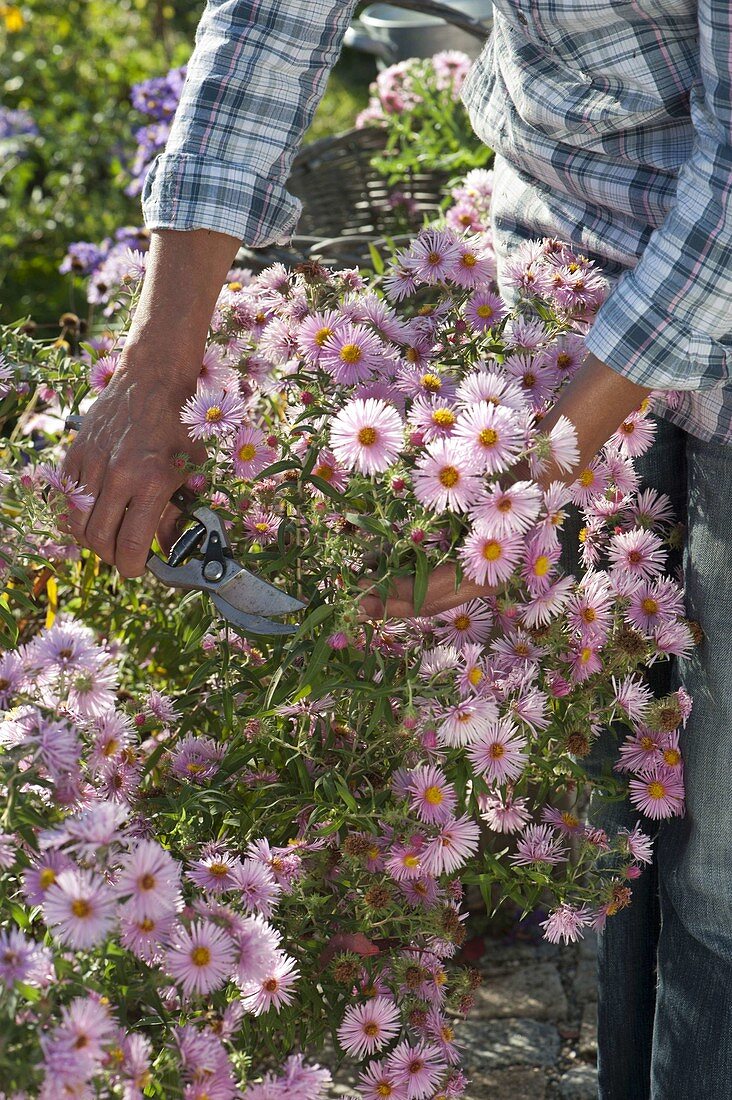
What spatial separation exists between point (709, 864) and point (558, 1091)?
21.6 inches

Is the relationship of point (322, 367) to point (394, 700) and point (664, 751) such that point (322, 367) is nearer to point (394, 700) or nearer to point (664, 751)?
point (394, 700)

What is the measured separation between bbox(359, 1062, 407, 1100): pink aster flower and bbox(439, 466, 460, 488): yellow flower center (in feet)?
1.66

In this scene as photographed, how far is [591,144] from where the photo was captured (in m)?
1.02

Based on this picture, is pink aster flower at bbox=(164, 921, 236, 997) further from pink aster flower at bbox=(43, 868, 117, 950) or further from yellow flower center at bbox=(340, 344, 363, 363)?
yellow flower center at bbox=(340, 344, 363, 363)

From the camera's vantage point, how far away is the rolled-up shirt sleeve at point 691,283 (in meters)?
0.85

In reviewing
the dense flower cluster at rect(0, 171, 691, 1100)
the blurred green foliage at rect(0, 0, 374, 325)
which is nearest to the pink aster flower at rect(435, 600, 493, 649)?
the dense flower cluster at rect(0, 171, 691, 1100)

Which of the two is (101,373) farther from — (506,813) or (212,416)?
(506,813)

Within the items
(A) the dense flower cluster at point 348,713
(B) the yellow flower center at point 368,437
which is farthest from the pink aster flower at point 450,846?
(B) the yellow flower center at point 368,437

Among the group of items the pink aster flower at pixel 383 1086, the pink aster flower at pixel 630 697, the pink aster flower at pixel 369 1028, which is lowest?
the pink aster flower at pixel 383 1086

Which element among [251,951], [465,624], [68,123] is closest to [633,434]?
[465,624]

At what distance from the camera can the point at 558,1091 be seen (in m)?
1.45

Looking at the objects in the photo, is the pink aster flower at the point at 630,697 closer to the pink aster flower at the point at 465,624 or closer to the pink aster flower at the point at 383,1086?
the pink aster flower at the point at 465,624

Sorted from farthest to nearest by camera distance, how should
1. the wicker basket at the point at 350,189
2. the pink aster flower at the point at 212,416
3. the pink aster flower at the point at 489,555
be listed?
the wicker basket at the point at 350,189, the pink aster flower at the point at 212,416, the pink aster flower at the point at 489,555

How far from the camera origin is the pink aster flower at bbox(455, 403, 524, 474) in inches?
31.8
